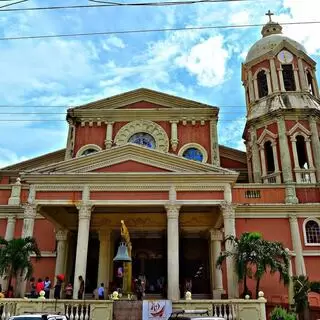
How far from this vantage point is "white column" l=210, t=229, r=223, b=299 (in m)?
21.0

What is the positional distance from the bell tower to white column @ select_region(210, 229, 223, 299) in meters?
4.62

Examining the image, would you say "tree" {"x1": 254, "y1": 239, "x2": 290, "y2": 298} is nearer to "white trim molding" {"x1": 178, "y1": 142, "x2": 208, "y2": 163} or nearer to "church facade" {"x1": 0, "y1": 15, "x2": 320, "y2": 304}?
"church facade" {"x1": 0, "y1": 15, "x2": 320, "y2": 304}

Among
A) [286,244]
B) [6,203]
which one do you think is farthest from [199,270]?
[6,203]

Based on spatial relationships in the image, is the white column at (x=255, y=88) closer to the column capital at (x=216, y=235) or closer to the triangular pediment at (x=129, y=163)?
the column capital at (x=216, y=235)

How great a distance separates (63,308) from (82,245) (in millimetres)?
3344

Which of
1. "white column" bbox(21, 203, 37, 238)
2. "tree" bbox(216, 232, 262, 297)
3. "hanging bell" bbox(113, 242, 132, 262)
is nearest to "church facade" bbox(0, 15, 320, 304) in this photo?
"white column" bbox(21, 203, 37, 238)

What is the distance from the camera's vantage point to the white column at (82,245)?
16.9 meters

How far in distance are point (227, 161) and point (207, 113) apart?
12.4ft

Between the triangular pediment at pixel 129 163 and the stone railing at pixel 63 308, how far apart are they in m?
6.30

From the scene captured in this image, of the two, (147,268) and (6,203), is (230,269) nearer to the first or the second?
(147,268)

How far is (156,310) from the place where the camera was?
14648mm

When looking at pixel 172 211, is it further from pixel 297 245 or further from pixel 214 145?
pixel 214 145

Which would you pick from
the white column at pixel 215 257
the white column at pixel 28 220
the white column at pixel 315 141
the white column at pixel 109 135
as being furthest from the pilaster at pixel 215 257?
the white column at pixel 28 220

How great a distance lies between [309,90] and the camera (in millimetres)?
26656
